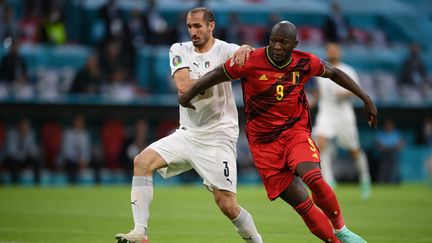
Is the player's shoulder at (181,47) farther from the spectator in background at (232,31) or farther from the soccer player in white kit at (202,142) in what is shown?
the spectator in background at (232,31)

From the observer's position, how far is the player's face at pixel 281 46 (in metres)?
7.66

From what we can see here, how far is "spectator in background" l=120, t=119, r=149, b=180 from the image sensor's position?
20.9 m

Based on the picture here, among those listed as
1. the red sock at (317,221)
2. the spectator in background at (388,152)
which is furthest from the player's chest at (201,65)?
the spectator in background at (388,152)

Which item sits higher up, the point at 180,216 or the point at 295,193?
the point at 295,193

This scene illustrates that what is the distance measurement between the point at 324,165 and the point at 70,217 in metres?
6.99

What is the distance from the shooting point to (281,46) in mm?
7664

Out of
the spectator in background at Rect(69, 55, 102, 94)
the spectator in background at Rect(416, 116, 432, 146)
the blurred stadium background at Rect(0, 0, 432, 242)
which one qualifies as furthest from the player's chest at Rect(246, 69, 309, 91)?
the spectator in background at Rect(416, 116, 432, 146)

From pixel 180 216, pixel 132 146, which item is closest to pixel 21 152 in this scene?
pixel 132 146

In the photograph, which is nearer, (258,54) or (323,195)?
(323,195)

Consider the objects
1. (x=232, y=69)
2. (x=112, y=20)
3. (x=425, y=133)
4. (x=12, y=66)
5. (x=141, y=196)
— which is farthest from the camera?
(x=425, y=133)

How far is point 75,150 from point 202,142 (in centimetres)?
1274

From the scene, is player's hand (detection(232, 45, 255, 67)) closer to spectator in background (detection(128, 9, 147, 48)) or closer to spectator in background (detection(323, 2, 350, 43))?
spectator in background (detection(128, 9, 147, 48))

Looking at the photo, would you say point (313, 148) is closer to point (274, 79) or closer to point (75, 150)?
point (274, 79)

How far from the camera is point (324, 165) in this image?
1791 centimetres
